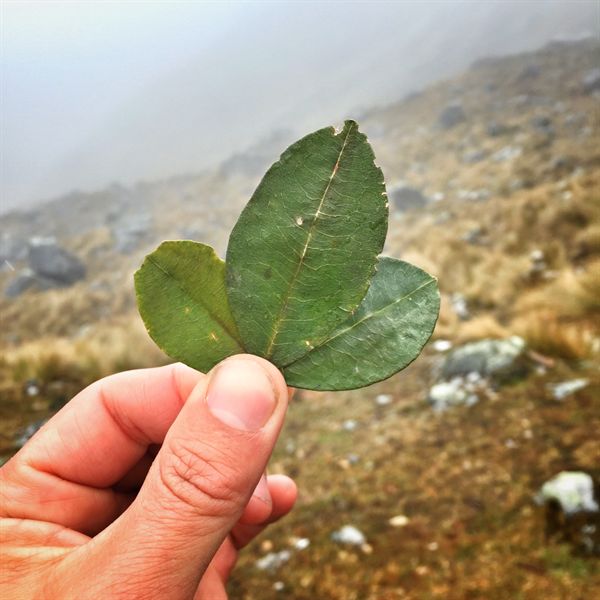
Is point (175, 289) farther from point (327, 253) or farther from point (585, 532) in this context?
point (585, 532)

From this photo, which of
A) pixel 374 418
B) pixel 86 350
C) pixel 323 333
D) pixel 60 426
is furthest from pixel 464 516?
pixel 86 350

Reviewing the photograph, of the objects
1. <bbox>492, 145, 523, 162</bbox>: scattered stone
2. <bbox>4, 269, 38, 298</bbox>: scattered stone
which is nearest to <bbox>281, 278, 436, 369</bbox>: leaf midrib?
<bbox>492, 145, 523, 162</bbox>: scattered stone

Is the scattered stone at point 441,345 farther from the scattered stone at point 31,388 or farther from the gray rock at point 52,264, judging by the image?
the gray rock at point 52,264

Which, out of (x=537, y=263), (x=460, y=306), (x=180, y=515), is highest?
(x=180, y=515)

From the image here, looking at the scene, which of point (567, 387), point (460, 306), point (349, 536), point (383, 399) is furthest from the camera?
point (460, 306)

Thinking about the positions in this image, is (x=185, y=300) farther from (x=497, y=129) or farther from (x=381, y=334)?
(x=497, y=129)

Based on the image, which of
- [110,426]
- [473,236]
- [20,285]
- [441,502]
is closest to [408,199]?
[473,236]
